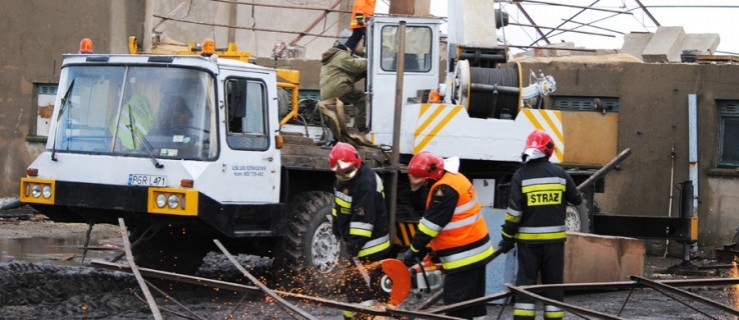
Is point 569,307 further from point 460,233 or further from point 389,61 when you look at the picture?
point 389,61

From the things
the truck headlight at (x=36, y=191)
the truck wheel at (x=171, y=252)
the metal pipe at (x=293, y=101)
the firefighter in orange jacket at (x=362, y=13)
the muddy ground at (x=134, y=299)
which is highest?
the firefighter in orange jacket at (x=362, y=13)

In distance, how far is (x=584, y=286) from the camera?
827 centimetres

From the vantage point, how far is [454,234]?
9.38 metres

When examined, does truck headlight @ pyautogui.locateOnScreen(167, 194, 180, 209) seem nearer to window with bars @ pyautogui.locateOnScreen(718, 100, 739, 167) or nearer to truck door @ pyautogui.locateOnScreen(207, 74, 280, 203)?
truck door @ pyautogui.locateOnScreen(207, 74, 280, 203)

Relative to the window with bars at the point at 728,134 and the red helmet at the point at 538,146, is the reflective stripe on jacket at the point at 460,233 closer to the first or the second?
the red helmet at the point at 538,146

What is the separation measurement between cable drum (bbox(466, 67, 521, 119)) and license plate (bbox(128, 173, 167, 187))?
4.24m

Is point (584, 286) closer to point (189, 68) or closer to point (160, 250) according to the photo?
point (189, 68)

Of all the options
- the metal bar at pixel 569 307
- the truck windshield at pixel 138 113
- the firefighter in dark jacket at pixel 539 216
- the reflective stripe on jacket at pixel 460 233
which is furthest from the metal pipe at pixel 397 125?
the metal bar at pixel 569 307

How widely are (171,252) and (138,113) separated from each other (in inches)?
82.2

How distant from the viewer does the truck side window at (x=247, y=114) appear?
40.0 ft

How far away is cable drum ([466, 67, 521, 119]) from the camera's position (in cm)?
1441

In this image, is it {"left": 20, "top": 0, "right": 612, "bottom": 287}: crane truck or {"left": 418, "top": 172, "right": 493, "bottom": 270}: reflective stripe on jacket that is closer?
{"left": 418, "top": 172, "right": 493, "bottom": 270}: reflective stripe on jacket

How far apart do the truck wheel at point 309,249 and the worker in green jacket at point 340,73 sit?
1.99 metres

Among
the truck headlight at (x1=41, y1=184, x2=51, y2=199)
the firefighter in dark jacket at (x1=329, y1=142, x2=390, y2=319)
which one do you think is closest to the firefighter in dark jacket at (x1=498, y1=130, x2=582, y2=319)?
the firefighter in dark jacket at (x1=329, y1=142, x2=390, y2=319)
